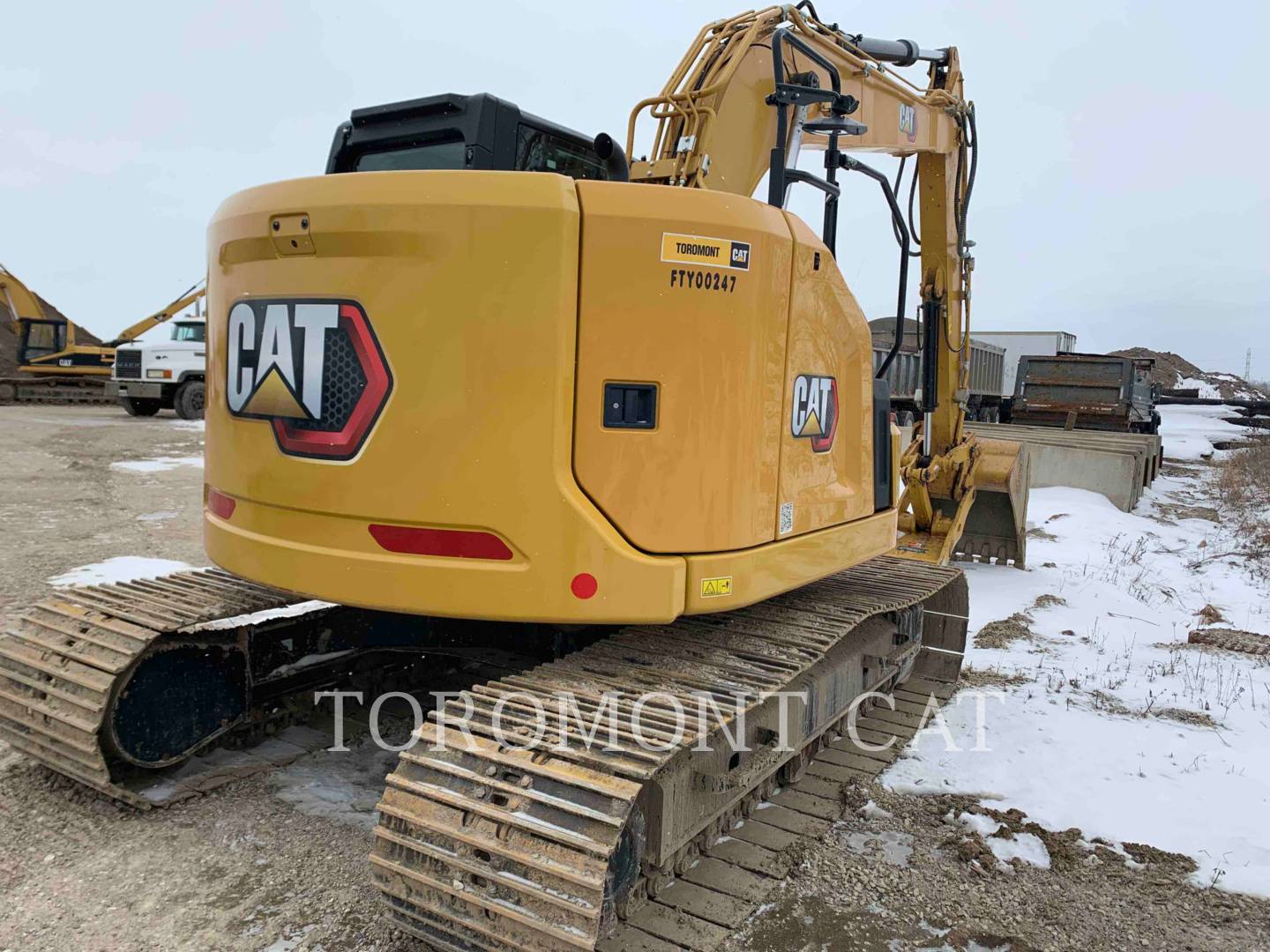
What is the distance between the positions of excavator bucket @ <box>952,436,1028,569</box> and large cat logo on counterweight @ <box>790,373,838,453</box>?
17.8 feet

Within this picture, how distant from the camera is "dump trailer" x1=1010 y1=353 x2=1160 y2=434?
1847cm

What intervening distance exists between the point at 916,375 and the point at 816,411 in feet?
52.6

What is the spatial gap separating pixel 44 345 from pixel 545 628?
2632cm

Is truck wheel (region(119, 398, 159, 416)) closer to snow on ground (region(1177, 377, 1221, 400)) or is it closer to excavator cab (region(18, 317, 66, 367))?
excavator cab (region(18, 317, 66, 367))

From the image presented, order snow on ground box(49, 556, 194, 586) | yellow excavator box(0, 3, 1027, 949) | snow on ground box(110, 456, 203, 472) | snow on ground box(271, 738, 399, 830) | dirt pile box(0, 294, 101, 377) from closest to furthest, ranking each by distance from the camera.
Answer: yellow excavator box(0, 3, 1027, 949), snow on ground box(271, 738, 399, 830), snow on ground box(49, 556, 194, 586), snow on ground box(110, 456, 203, 472), dirt pile box(0, 294, 101, 377)

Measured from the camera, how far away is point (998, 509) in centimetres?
913

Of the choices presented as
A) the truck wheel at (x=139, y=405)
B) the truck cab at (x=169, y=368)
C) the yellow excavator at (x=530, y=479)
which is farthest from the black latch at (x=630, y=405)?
the truck wheel at (x=139, y=405)

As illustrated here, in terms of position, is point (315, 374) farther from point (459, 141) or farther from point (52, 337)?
point (52, 337)

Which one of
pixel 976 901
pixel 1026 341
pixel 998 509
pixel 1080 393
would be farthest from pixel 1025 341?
pixel 976 901

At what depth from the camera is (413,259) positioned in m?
2.94

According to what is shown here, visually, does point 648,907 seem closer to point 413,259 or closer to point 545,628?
point 545,628

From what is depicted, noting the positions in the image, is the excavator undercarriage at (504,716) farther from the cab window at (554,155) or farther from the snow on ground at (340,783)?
the cab window at (554,155)

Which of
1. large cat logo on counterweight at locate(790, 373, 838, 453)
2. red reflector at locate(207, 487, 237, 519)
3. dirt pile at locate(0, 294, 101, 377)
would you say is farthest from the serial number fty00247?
dirt pile at locate(0, 294, 101, 377)

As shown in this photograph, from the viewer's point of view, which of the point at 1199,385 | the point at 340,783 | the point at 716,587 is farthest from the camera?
the point at 1199,385
